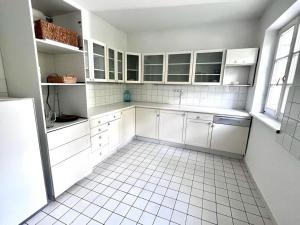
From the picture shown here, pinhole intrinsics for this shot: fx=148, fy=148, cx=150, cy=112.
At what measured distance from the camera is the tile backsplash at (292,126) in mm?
1183

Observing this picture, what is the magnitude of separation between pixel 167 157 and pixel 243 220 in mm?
1361

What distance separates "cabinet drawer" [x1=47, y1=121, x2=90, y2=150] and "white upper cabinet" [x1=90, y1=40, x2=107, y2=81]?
0.90 m

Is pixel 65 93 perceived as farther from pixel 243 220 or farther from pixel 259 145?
pixel 259 145

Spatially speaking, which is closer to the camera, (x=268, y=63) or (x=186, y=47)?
(x=268, y=63)

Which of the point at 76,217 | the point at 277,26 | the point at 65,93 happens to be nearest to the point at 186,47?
the point at 277,26

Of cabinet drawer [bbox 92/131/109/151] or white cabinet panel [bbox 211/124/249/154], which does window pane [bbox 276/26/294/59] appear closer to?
white cabinet panel [bbox 211/124/249/154]

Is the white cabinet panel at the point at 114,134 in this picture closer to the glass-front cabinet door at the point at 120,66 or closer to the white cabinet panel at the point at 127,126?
the white cabinet panel at the point at 127,126

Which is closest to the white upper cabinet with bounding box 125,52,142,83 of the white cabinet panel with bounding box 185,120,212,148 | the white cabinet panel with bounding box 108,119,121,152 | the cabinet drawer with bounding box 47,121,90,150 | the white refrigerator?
the white cabinet panel with bounding box 108,119,121,152

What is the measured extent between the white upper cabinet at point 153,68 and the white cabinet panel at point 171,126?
753 mm

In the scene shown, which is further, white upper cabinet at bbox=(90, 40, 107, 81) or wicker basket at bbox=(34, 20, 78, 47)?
white upper cabinet at bbox=(90, 40, 107, 81)

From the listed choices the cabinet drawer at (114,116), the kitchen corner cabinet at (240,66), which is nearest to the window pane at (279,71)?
the kitchen corner cabinet at (240,66)

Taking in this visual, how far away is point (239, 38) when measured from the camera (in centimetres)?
272

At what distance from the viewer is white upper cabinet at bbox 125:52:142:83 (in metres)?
3.18

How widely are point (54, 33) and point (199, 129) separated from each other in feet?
8.33
